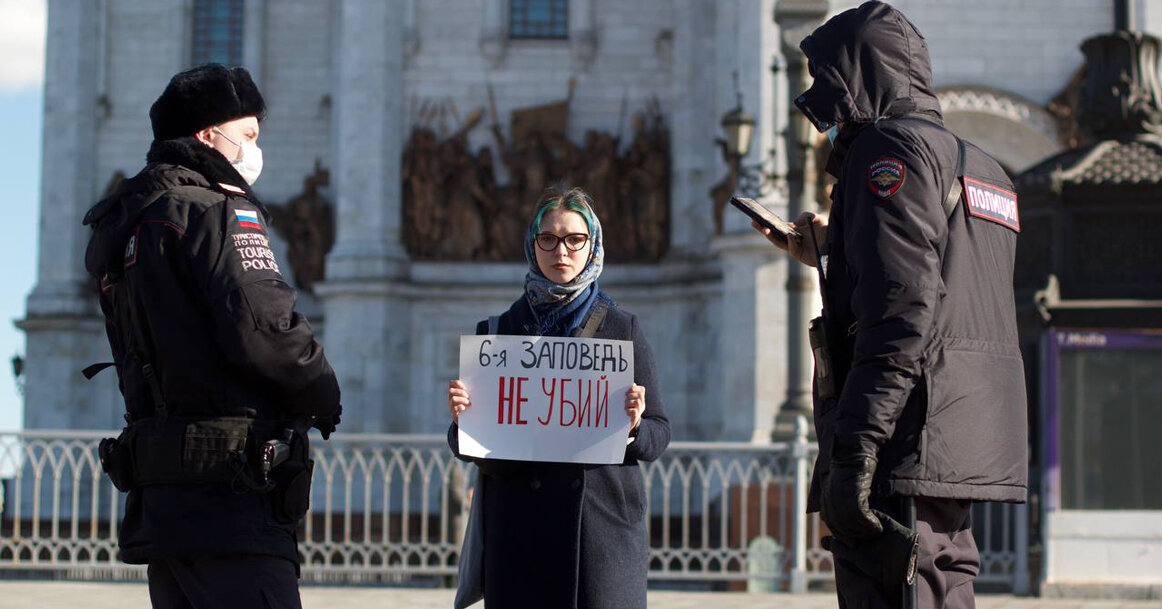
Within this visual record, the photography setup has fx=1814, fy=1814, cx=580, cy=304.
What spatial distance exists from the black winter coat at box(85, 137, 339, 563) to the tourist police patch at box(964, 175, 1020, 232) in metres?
1.84

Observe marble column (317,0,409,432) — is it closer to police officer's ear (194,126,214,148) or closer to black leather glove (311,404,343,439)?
black leather glove (311,404,343,439)

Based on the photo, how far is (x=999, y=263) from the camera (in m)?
5.08

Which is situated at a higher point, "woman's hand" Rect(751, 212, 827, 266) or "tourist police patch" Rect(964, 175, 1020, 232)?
"tourist police patch" Rect(964, 175, 1020, 232)

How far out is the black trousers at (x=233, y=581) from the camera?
16.1ft

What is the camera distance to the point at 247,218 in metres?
5.11

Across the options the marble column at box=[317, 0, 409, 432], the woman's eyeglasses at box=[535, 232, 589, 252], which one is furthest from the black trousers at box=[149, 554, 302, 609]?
the marble column at box=[317, 0, 409, 432]

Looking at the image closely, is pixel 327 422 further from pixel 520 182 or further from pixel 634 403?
pixel 520 182

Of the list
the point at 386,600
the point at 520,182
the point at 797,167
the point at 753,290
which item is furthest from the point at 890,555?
the point at 520,182

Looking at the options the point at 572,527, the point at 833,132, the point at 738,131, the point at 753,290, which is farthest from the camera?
the point at 753,290

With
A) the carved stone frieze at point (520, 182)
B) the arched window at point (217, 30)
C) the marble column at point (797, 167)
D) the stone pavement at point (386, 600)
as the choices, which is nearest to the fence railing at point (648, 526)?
the stone pavement at point (386, 600)

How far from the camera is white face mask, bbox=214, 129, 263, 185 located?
210 inches

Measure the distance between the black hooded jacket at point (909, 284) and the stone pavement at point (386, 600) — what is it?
719cm

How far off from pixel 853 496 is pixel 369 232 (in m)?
23.1

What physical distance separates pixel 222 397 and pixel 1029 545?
909 cm
